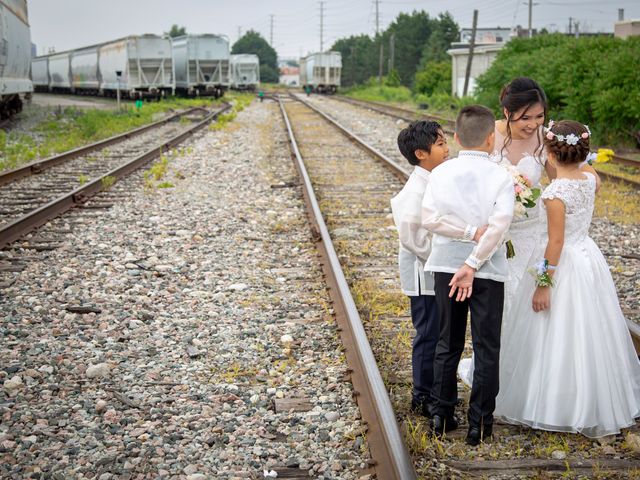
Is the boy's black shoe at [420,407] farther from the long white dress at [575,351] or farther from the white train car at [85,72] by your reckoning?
the white train car at [85,72]

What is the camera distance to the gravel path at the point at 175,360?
345cm

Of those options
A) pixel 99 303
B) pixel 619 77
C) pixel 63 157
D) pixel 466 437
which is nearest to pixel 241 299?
pixel 99 303

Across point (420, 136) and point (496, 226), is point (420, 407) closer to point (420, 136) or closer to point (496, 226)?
point (496, 226)

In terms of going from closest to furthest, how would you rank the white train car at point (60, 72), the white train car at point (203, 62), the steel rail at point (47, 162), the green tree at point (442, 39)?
the steel rail at point (47, 162) → the white train car at point (203, 62) → the white train car at point (60, 72) → the green tree at point (442, 39)

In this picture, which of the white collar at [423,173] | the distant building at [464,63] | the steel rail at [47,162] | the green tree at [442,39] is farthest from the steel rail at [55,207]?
the green tree at [442,39]

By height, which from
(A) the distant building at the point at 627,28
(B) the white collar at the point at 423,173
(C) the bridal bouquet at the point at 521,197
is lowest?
(C) the bridal bouquet at the point at 521,197

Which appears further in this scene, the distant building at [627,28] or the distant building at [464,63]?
the distant building at [464,63]

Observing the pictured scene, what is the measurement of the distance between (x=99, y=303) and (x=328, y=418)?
100 inches

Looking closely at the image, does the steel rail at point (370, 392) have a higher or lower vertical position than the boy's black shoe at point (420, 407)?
higher

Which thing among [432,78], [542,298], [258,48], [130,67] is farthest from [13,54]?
[258,48]

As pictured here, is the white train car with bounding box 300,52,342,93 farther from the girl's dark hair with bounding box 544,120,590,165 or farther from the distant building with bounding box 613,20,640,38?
the girl's dark hair with bounding box 544,120,590,165

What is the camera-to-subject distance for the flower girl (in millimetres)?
3607

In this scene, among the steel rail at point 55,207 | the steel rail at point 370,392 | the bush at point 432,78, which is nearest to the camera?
the steel rail at point 370,392

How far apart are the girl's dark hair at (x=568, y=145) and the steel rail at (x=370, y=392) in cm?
144
